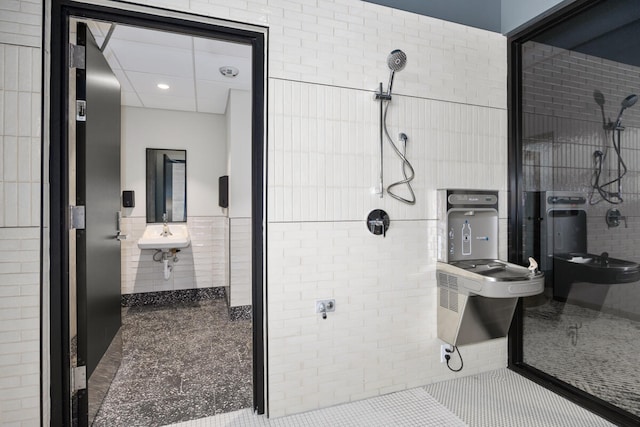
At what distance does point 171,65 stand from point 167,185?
183 cm

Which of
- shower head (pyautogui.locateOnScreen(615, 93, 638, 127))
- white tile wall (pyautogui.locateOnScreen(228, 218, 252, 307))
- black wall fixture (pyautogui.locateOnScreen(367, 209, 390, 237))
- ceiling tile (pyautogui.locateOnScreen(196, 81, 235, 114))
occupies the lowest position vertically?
white tile wall (pyautogui.locateOnScreen(228, 218, 252, 307))

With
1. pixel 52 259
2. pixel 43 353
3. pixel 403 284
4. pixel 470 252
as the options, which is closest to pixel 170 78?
pixel 52 259

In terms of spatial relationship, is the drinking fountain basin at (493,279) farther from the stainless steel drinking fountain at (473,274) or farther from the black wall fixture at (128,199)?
the black wall fixture at (128,199)

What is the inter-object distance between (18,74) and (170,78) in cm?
211

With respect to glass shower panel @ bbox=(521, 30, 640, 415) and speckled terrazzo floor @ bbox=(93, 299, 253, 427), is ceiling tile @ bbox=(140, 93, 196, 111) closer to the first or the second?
speckled terrazzo floor @ bbox=(93, 299, 253, 427)

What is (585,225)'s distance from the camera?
83.7 inches

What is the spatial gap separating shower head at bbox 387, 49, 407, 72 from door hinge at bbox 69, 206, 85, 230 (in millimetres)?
1995

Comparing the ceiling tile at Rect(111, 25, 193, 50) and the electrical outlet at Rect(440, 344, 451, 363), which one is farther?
the ceiling tile at Rect(111, 25, 193, 50)

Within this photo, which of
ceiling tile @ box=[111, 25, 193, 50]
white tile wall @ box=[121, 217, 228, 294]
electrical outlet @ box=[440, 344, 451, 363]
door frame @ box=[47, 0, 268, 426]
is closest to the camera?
A: door frame @ box=[47, 0, 268, 426]

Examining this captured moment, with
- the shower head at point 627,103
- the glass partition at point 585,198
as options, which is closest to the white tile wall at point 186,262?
the glass partition at point 585,198

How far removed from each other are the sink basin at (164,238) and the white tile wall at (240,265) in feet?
2.51

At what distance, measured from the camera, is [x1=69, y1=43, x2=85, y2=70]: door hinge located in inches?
69.9

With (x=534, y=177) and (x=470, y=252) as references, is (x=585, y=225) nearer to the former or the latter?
(x=534, y=177)

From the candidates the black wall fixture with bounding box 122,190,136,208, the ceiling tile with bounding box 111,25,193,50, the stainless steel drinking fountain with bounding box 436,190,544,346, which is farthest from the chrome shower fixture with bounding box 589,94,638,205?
the black wall fixture with bounding box 122,190,136,208
